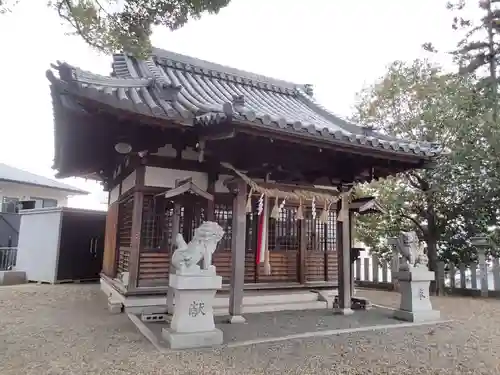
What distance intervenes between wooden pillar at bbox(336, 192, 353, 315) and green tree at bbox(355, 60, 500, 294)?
3.70 metres

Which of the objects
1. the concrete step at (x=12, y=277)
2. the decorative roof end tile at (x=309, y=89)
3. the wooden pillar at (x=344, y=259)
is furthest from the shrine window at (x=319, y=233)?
the concrete step at (x=12, y=277)

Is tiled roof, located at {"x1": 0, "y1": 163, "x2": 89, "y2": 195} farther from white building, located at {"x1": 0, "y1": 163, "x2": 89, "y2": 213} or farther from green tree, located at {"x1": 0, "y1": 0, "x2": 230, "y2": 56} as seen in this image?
green tree, located at {"x1": 0, "y1": 0, "x2": 230, "y2": 56}

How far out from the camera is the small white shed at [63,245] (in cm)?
1068

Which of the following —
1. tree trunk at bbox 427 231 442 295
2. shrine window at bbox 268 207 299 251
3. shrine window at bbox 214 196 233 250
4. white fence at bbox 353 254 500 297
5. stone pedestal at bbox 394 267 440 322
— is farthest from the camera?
tree trunk at bbox 427 231 442 295

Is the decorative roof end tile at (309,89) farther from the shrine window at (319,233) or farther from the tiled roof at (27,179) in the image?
the tiled roof at (27,179)

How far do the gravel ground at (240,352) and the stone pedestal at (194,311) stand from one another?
21cm

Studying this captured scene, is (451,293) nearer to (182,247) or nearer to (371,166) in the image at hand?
(371,166)

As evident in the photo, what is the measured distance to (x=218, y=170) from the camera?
20.8 feet

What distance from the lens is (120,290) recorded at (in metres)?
6.19

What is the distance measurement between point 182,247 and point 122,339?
1278mm

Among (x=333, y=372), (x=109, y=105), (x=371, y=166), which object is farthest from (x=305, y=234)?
(x=109, y=105)

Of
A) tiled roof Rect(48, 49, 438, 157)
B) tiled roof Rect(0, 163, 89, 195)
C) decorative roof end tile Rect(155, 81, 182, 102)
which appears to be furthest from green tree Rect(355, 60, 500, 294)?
tiled roof Rect(0, 163, 89, 195)

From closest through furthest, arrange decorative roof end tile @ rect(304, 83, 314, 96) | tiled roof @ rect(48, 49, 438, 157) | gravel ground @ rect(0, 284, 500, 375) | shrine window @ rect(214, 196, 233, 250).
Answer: gravel ground @ rect(0, 284, 500, 375), tiled roof @ rect(48, 49, 438, 157), shrine window @ rect(214, 196, 233, 250), decorative roof end tile @ rect(304, 83, 314, 96)

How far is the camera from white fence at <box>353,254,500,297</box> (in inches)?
359
